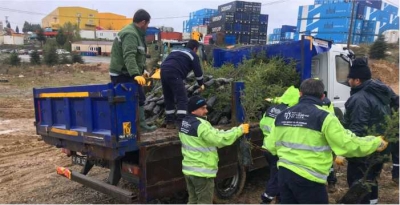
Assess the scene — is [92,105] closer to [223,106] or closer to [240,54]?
[223,106]

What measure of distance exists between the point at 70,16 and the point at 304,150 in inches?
2825

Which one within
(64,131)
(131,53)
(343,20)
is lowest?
(64,131)

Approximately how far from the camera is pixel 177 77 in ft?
15.5

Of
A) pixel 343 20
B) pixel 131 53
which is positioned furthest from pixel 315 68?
pixel 343 20

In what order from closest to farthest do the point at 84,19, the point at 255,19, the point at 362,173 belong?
the point at 362,173 → the point at 255,19 → the point at 84,19

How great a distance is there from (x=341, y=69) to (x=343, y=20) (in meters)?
26.0

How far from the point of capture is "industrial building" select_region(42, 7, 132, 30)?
6788cm

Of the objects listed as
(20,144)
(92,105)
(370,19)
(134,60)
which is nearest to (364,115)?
(134,60)

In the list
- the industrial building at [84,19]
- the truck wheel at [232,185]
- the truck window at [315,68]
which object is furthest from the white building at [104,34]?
the truck wheel at [232,185]

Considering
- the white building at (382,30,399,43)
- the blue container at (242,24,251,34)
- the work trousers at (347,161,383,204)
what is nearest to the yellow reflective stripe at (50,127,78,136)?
the work trousers at (347,161,383,204)

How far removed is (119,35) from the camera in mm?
4480

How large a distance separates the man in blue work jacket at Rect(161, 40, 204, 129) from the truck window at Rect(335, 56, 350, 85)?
9.89 feet

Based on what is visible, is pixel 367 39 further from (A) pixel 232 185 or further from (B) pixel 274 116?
(B) pixel 274 116

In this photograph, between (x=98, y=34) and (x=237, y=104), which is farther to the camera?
(x=98, y=34)
